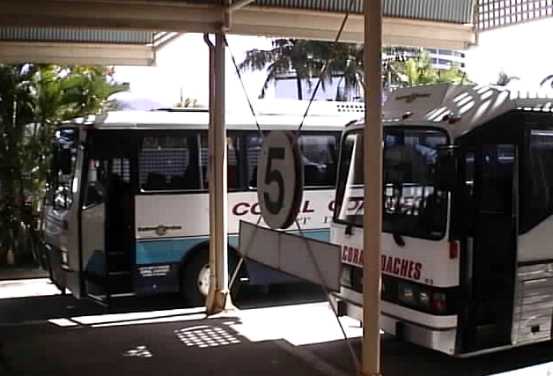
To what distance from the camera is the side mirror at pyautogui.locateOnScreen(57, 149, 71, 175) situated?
384 inches

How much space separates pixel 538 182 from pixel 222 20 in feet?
13.3

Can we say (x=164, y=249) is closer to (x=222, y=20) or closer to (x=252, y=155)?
(x=252, y=155)

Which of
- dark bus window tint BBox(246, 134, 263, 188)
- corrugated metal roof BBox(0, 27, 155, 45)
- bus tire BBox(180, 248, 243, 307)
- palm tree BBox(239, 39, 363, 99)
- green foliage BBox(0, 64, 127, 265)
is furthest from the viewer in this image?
palm tree BBox(239, 39, 363, 99)

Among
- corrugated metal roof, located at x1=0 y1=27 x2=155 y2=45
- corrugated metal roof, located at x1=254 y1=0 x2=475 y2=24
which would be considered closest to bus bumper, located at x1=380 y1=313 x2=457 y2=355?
corrugated metal roof, located at x1=254 y1=0 x2=475 y2=24

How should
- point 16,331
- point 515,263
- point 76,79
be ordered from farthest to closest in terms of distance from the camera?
point 76,79 → point 16,331 → point 515,263

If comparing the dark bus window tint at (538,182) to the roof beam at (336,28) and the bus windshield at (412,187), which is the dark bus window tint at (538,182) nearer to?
the bus windshield at (412,187)

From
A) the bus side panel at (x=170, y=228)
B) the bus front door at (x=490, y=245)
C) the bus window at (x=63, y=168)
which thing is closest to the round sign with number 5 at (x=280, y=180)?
the bus front door at (x=490, y=245)

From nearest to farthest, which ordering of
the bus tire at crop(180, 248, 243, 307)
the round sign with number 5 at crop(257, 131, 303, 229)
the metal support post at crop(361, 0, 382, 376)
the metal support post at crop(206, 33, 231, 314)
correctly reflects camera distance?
1. the metal support post at crop(361, 0, 382, 376)
2. the round sign with number 5 at crop(257, 131, 303, 229)
3. the metal support post at crop(206, 33, 231, 314)
4. the bus tire at crop(180, 248, 243, 307)

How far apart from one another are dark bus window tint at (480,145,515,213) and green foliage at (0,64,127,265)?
886 centimetres

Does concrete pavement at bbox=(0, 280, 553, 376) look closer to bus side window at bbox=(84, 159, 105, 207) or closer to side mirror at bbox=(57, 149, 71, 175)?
bus side window at bbox=(84, 159, 105, 207)

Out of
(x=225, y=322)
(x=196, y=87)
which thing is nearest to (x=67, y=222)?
(x=225, y=322)

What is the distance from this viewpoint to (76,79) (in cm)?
1402

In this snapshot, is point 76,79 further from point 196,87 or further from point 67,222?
point 196,87

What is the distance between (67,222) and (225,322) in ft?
8.29
